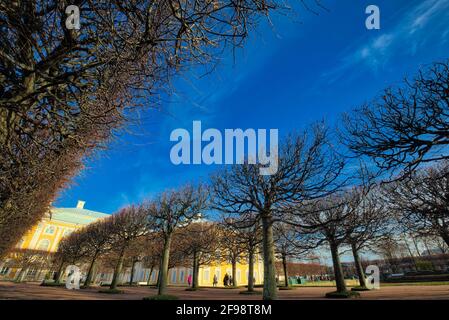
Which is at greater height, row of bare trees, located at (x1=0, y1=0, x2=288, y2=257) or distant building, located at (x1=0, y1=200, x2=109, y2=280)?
distant building, located at (x1=0, y1=200, x2=109, y2=280)

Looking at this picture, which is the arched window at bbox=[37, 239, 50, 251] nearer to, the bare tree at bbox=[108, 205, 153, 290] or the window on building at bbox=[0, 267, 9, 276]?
the window on building at bbox=[0, 267, 9, 276]

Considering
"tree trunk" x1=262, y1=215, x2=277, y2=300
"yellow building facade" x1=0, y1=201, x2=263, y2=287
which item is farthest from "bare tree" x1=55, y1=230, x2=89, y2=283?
"tree trunk" x1=262, y1=215, x2=277, y2=300

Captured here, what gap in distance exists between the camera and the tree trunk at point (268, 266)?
9547 mm

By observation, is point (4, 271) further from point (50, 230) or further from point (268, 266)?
point (268, 266)

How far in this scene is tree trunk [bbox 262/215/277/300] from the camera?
955cm

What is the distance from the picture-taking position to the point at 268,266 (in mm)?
10055

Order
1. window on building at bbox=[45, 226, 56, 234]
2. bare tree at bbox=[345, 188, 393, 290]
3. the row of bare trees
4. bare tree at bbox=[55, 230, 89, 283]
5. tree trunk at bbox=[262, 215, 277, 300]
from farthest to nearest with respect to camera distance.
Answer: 1. window on building at bbox=[45, 226, 56, 234]
2. bare tree at bbox=[55, 230, 89, 283]
3. bare tree at bbox=[345, 188, 393, 290]
4. tree trunk at bbox=[262, 215, 277, 300]
5. the row of bare trees

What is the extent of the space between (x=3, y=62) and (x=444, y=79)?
34.3ft

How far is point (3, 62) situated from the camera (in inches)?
138

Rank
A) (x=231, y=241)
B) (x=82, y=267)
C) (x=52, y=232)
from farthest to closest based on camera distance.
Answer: (x=52, y=232) → (x=82, y=267) → (x=231, y=241)

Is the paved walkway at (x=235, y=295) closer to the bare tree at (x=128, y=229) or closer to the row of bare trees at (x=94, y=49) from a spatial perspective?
the bare tree at (x=128, y=229)

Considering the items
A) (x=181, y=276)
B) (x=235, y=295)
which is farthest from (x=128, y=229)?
(x=181, y=276)
